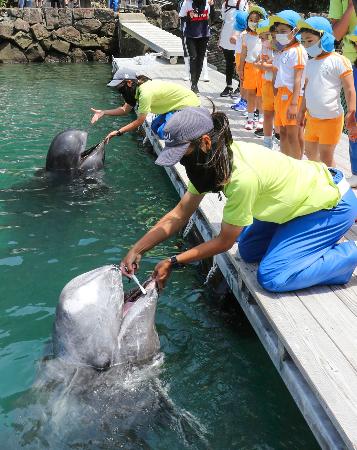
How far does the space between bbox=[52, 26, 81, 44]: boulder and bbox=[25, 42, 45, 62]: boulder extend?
0.63m

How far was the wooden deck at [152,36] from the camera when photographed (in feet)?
43.7

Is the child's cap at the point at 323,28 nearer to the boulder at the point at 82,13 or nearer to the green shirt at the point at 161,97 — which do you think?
the green shirt at the point at 161,97

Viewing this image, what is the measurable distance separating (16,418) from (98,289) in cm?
90

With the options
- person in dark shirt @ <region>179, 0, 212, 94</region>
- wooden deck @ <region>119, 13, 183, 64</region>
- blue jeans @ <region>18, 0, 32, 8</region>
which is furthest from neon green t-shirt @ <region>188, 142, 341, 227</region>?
blue jeans @ <region>18, 0, 32, 8</region>

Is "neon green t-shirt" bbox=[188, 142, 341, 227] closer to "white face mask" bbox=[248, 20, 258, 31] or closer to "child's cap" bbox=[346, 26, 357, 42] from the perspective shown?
"child's cap" bbox=[346, 26, 357, 42]

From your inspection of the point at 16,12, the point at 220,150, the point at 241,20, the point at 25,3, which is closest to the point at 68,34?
the point at 16,12

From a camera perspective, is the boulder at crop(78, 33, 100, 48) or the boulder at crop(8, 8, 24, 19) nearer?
the boulder at crop(8, 8, 24, 19)

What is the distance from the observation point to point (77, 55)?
18.1 metres

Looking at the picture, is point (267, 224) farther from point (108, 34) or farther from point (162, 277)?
A: point (108, 34)

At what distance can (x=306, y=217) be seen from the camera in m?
3.69

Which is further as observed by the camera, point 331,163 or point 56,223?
point 56,223

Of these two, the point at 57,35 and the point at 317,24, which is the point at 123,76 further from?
the point at 57,35

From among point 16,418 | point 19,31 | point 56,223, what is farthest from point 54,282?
point 19,31

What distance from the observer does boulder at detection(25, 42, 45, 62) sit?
57.6 feet
